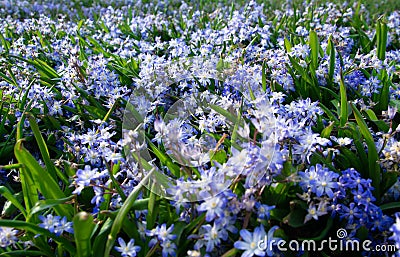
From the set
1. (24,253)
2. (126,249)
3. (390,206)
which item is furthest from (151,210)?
(390,206)

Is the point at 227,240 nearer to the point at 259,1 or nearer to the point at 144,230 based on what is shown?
the point at 144,230

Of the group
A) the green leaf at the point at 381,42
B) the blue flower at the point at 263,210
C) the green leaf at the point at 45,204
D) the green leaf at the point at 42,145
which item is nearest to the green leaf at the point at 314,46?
the green leaf at the point at 381,42

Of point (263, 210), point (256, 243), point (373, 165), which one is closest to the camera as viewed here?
point (256, 243)

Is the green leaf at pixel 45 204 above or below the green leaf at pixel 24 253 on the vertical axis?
above

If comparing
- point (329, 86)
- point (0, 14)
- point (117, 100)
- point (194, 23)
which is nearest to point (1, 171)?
point (117, 100)

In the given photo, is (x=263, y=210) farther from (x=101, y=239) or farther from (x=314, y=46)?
(x=314, y=46)

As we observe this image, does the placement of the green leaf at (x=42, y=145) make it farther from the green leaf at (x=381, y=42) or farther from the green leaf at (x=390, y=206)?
the green leaf at (x=381, y=42)

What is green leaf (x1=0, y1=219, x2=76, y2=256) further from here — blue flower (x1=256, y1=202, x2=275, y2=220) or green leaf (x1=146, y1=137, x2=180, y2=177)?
blue flower (x1=256, y1=202, x2=275, y2=220)

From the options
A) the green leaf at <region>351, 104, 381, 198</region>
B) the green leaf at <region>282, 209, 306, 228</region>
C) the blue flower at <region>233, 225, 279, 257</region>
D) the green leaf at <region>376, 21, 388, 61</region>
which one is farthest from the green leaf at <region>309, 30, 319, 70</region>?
the blue flower at <region>233, 225, 279, 257</region>
